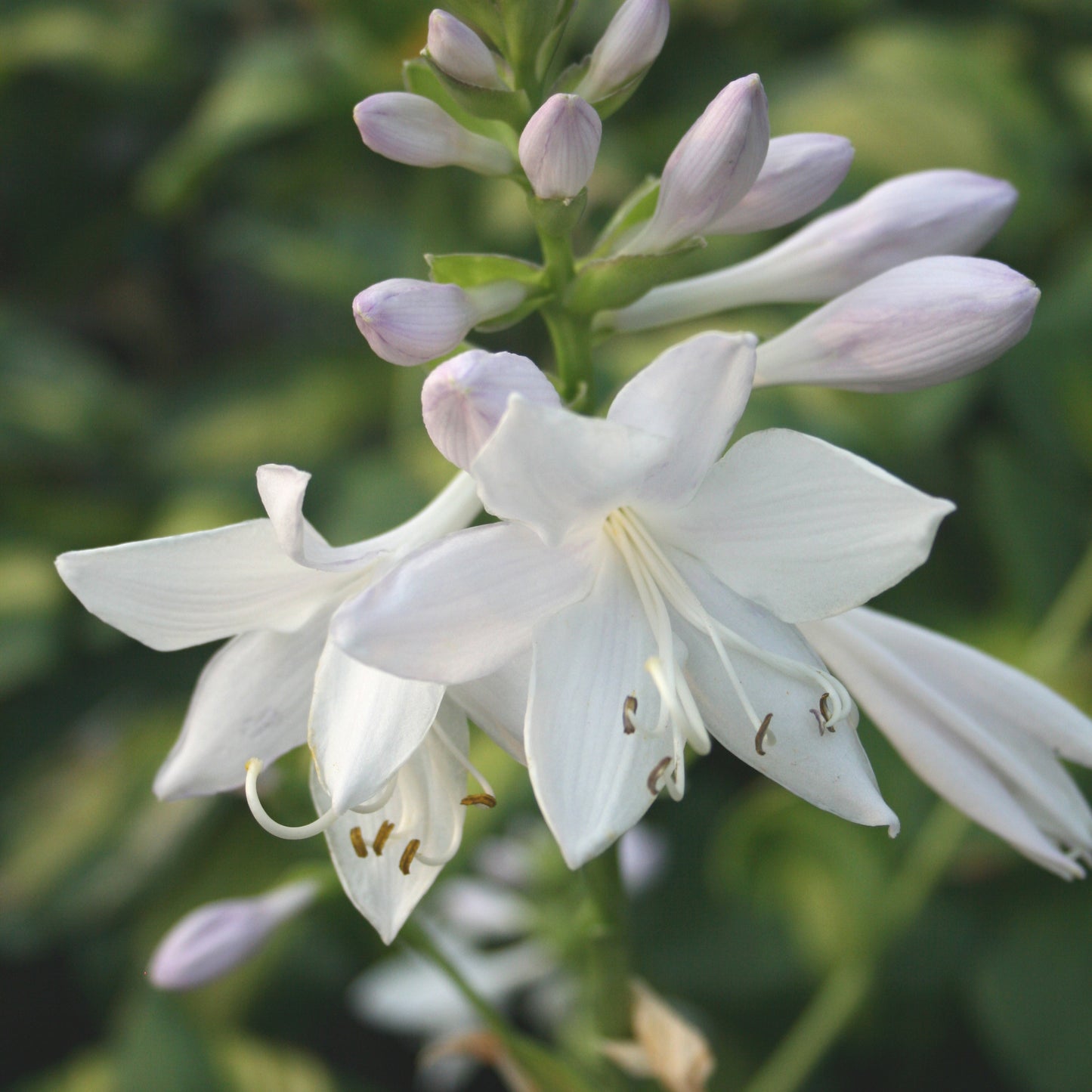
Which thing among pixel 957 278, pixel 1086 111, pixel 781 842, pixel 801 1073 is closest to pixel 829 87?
pixel 1086 111

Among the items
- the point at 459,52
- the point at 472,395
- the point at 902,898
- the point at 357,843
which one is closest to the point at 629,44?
the point at 459,52

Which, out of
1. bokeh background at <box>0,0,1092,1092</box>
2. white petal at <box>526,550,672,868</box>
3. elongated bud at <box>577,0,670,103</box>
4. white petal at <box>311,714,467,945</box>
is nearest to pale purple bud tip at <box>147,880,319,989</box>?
bokeh background at <box>0,0,1092,1092</box>

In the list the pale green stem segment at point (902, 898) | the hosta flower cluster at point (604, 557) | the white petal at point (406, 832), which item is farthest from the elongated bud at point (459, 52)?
the pale green stem segment at point (902, 898)

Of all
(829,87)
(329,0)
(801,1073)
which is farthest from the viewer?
(329,0)

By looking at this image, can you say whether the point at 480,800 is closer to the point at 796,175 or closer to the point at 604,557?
the point at 604,557

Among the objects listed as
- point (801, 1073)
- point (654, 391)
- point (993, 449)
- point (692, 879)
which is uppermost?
point (654, 391)

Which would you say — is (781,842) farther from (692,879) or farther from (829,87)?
(829,87)
